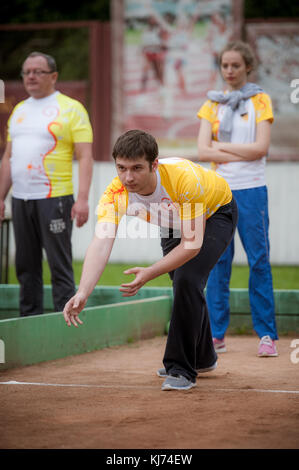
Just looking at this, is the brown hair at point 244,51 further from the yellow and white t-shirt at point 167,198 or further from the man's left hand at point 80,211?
the yellow and white t-shirt at point 167,198

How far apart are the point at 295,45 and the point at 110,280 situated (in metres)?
4.13

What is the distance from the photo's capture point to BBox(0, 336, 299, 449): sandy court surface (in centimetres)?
316

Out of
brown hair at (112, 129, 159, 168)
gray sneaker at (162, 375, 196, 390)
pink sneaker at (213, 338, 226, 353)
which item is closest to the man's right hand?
brown hair at (112, 129, 159, 168)

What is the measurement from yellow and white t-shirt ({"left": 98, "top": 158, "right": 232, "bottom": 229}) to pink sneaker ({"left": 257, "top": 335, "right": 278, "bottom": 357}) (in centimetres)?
156

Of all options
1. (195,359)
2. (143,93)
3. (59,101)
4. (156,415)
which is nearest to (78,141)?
(59,101)

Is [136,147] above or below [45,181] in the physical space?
above

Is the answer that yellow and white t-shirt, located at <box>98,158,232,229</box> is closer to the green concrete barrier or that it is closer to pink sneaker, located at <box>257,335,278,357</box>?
the green concrete barrier

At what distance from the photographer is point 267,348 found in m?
5.36

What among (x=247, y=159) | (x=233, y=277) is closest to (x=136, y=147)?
(x=247, y=159)

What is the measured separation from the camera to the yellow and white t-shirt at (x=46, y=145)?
5.50 metres

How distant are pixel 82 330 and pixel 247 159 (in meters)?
1.54

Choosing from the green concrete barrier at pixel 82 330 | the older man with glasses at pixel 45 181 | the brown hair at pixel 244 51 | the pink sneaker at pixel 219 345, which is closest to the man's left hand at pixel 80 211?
the older man with glasses at pixel 45 181

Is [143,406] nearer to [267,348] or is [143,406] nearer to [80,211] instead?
[267,348]

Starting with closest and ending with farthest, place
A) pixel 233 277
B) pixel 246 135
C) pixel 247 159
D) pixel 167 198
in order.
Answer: pixel 167 198 < pixel 247 159 < pixel 246 135 < pixel 233 277
